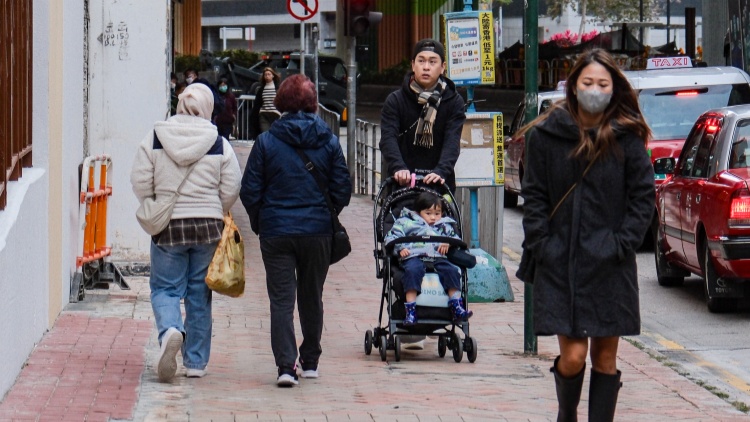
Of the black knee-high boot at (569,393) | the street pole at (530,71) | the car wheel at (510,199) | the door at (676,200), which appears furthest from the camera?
the car wheel at (510,199)

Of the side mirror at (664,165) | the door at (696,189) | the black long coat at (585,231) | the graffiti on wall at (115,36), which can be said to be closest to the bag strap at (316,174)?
the black long coat at (585,231)

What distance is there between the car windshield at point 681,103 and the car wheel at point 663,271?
3471 millimetres

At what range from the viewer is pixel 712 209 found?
1164 cm

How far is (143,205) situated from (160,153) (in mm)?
314

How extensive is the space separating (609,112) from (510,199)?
50.8 feet

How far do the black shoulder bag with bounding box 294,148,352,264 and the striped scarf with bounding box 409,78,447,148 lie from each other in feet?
5.54

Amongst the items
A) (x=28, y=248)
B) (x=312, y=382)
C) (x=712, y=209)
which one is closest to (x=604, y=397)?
(x=312, y=382)

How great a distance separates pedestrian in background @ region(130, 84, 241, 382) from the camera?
830 cm

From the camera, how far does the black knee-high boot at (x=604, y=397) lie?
6.25m

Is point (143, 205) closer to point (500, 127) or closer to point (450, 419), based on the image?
point (450, 419)

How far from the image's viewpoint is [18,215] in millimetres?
8188

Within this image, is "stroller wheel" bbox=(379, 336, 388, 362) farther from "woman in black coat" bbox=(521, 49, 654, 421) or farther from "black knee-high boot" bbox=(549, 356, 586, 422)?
"woman in black coat" bbox=(521, 49, 654, 421)

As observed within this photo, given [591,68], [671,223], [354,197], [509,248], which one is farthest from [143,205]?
[354,197]

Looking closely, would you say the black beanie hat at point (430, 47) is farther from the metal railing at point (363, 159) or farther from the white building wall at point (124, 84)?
the metal railing at point (363, 159)
